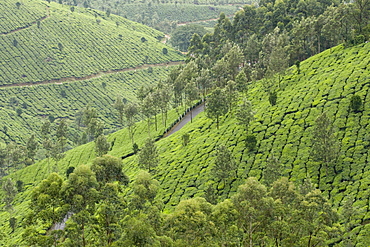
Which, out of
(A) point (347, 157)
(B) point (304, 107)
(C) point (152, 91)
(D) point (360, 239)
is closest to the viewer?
(D) point (360, 239)

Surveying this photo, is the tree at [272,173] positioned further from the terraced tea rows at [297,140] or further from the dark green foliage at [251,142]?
the dark green foliage at [251,142]

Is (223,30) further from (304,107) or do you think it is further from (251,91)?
(304,107)

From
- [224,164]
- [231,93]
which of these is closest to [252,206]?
[224,164]

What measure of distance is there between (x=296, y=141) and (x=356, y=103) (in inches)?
582

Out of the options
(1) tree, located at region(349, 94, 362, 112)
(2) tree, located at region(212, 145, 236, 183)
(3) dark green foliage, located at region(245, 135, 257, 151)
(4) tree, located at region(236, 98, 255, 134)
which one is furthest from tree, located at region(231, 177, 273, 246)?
(1) tree, located at region(349, 94, 362, 112)

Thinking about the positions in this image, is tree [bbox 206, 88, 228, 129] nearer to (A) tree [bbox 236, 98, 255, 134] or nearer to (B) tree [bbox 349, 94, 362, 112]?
(A) tree [bbox 236, 98, 255, 134]

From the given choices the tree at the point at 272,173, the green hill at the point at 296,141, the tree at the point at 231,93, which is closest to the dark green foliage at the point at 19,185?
the green hill at the point at 296,141

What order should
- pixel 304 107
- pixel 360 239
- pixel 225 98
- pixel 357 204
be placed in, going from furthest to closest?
1. pixel 225 98
2. pixel 304 107
3. pixel 357 204
4. pixel 360 239

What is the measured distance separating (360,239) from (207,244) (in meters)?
22.2

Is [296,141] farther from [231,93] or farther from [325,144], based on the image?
[231,93]

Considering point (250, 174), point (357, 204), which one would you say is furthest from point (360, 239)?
point (250, 174)

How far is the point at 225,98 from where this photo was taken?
3895 inches

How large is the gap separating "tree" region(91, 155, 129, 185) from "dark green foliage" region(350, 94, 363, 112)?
52588mm

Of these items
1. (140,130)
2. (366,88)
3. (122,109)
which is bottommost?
(140,130)
